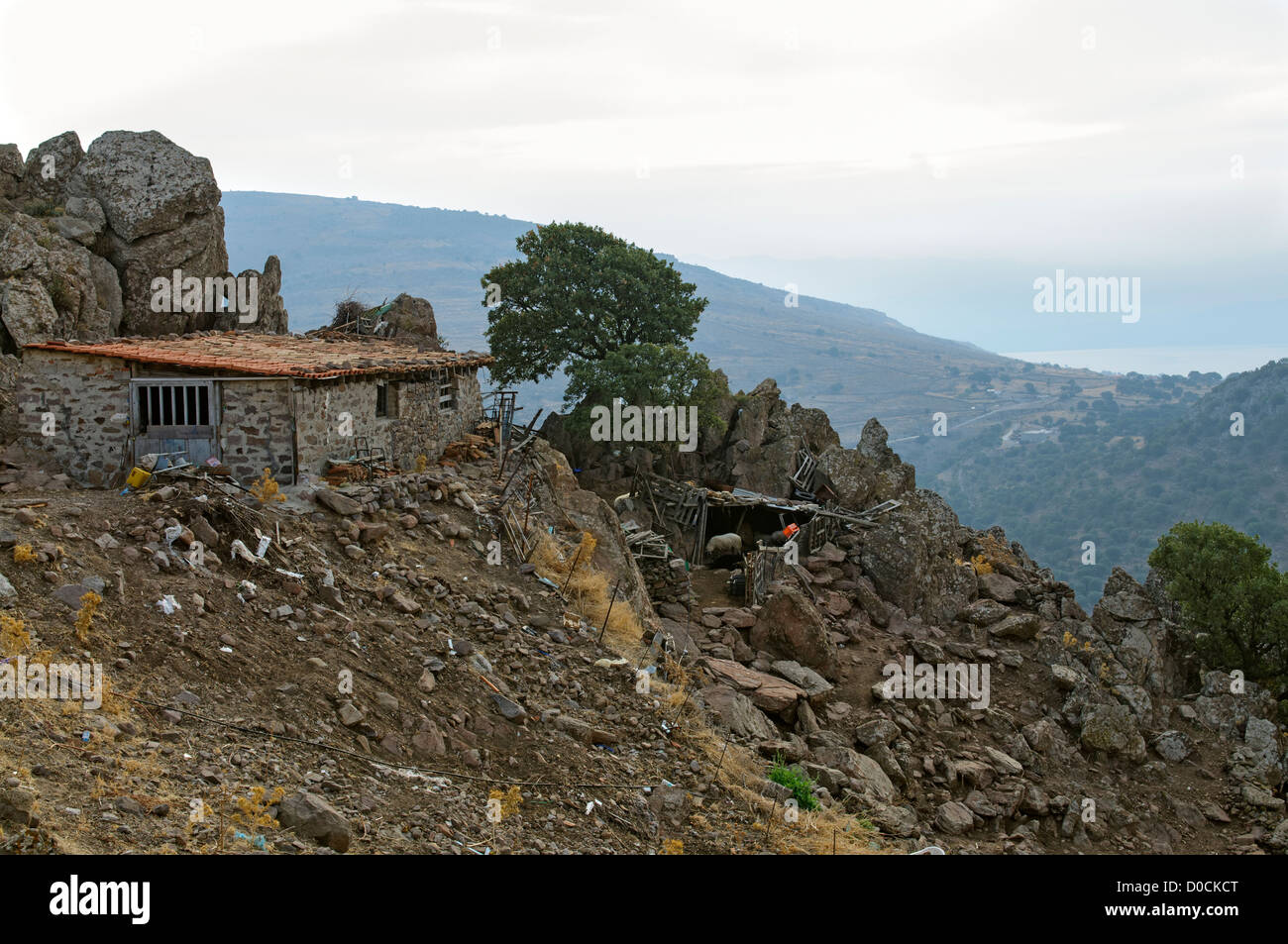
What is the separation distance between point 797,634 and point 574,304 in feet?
64.5

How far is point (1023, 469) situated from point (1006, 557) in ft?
371

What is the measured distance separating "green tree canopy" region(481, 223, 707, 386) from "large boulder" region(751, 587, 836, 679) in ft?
56.0

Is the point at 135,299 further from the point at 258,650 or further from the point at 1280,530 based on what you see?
the point at 1280,530

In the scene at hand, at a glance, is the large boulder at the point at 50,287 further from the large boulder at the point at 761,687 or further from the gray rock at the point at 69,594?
the large boulder at the point at 761,687

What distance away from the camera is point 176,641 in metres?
11.8

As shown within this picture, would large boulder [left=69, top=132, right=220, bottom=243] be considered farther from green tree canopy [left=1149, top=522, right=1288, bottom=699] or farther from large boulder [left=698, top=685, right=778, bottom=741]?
green tree canopy [left=1149, top=522, right=1288, bottom=699]

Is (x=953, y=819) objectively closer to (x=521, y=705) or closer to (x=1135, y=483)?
(x=521, y=705)

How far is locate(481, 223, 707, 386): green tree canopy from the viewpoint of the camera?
37.0 m

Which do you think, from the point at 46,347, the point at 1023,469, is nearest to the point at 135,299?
the point at 46,347

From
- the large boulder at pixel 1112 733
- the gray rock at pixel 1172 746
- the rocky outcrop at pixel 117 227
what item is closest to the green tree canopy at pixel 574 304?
the rocky outcrop at pixel 117 227

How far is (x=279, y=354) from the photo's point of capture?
69.3ft

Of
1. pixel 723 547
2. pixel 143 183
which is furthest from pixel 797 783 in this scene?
pixel 143 183

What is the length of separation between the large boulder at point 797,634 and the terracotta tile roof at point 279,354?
1000 cm

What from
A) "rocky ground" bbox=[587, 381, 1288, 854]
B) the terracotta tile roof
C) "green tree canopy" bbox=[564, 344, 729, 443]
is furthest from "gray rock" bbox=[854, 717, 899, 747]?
"green tree canopy" bbox=[564, 344, 729, 443]
